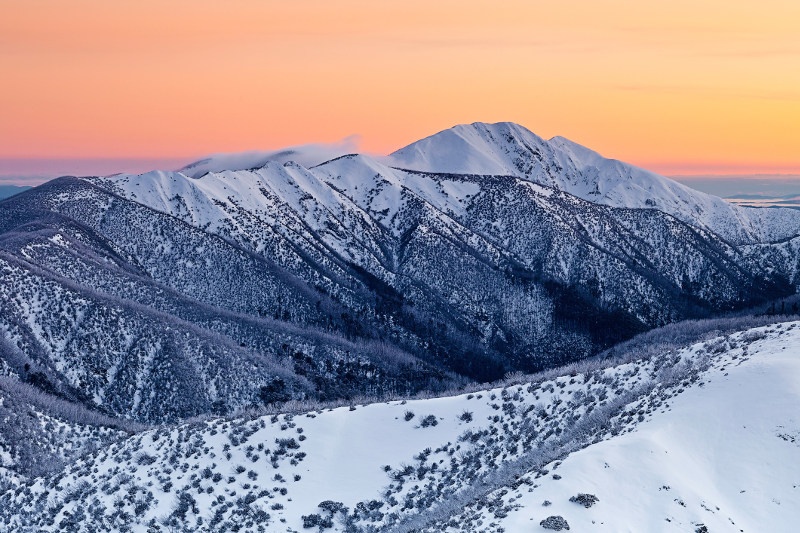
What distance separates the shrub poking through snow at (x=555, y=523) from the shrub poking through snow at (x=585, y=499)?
1.73 m

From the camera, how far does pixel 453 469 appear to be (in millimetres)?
41812

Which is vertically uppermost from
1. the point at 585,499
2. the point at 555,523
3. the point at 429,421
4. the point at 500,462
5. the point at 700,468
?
the point at 555,523

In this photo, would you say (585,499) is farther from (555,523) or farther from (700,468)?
(700,468)

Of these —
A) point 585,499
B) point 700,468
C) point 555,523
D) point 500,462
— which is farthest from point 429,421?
point 555,523

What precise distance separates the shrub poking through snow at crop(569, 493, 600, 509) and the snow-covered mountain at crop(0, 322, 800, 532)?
0.23ft

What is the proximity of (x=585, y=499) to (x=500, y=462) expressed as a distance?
543 inches

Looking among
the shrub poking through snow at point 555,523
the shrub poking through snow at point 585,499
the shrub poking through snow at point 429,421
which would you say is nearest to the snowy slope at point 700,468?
the shrub poking through snow at point 585,499

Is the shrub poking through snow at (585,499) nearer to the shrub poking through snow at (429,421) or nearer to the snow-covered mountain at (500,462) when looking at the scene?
the snow-covered mountain at (500,462)

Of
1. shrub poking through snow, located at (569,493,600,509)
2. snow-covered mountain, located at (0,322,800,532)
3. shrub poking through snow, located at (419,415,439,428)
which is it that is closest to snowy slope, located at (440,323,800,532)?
snow-covered mountain, located at (0,322,800,532)

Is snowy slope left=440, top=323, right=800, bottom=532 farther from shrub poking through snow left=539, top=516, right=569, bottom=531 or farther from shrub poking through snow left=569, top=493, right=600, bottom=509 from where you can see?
shrub poking through snow left=539, top=516, right=569, bottom=531

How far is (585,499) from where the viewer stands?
27.6m

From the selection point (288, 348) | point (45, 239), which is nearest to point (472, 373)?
point (288, 348)

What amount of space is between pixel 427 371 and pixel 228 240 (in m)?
69.4

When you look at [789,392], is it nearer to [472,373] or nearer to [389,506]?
[389,506]
